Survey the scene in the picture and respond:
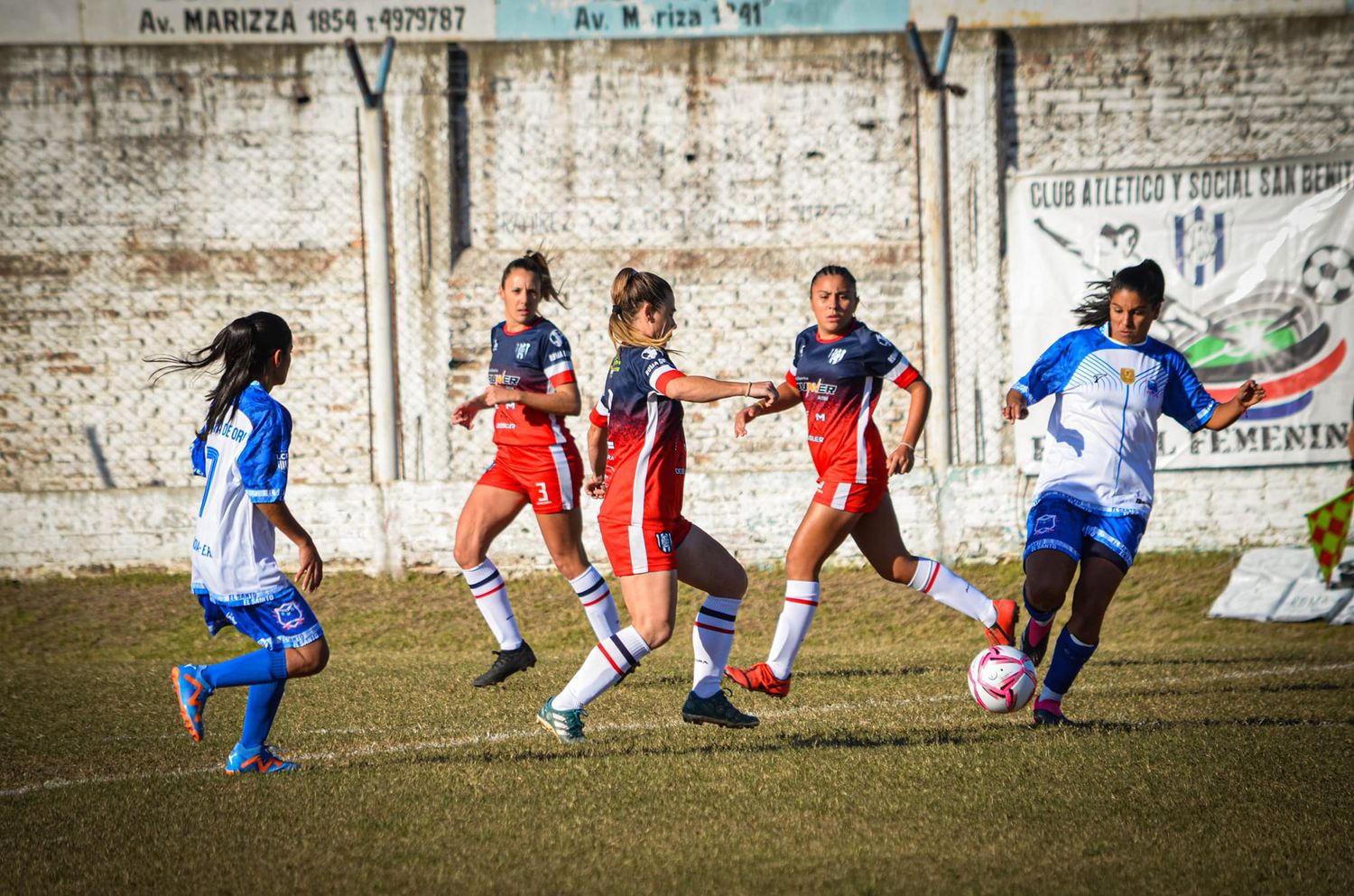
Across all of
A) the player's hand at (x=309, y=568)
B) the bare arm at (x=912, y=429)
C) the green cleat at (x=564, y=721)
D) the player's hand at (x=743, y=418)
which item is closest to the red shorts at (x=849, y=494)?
the bare arm at (x=912, y=429)

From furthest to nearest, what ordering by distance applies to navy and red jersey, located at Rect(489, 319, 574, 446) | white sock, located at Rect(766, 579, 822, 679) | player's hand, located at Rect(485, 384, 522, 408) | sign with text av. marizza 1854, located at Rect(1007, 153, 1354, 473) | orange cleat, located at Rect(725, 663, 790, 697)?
1. sign with text av. marizza 1854, located at Rect(1007, 153, 1354, 473)
2. navy and red jersey, located at Rect(489, 319, 574, 446)
3. player's hand, located at Rect(485, 384, 522, 408)
4. white sock, located at Rect(766, 579, 822, 679)
5. orange cleat, located at Rect(725, 663, 790, 697)

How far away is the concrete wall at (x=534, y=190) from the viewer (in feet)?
41.1

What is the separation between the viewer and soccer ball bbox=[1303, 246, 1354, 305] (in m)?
12.2

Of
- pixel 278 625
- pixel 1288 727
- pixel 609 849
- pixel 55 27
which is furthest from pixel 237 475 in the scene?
pixel 55 27

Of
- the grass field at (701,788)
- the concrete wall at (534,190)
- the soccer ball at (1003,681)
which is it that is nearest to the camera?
the grass field at (701,788)

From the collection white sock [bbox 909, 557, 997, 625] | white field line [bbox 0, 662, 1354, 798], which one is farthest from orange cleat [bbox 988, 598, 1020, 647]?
white field line [bbox 0, 662, 1354, 798]

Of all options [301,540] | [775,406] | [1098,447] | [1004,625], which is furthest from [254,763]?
[1098,447]

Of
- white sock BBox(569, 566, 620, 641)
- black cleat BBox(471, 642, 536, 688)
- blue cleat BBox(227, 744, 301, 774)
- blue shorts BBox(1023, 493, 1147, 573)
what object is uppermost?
blue shorts BBox(1023, 493, 1147, 573)

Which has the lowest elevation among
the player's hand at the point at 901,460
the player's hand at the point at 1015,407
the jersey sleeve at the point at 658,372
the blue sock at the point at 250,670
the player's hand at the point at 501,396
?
the blue sock at the point at 250,670

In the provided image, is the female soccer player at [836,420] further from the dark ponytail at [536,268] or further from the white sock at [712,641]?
the dark ponytail at [536,268]

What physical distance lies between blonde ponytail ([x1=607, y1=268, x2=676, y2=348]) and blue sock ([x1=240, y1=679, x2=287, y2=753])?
2.07m

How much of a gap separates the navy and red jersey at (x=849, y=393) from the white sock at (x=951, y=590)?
72 cm

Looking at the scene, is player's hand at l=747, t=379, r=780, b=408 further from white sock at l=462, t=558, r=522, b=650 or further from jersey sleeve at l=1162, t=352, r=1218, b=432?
white sock at l=462, t=558, r=522, b=650

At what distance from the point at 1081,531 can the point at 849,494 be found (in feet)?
3.93
